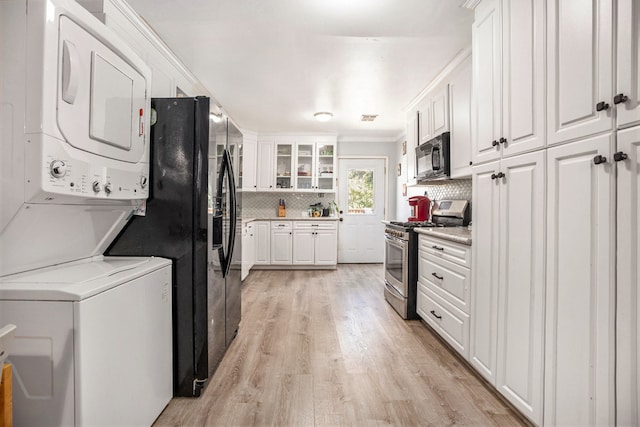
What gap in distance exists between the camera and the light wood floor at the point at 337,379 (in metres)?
1.59

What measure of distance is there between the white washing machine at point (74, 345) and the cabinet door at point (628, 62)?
1.92m

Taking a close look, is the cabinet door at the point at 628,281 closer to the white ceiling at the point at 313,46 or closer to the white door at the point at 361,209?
the white ceiling at the point at 313,46

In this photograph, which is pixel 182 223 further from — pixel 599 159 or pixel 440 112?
pixel 440 112

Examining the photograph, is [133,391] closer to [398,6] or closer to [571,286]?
A: [571,286]

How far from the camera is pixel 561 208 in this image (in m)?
1.26

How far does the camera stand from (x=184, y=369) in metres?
1.73

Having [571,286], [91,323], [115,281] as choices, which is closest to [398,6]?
[571,286]

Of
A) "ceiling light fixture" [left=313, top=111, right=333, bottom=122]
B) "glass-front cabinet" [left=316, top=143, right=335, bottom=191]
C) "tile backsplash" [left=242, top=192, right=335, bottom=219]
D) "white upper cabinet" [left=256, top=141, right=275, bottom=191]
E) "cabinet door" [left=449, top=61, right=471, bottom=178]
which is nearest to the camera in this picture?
"cabinet door" [left=449, top=61, right=471, bottom=178]

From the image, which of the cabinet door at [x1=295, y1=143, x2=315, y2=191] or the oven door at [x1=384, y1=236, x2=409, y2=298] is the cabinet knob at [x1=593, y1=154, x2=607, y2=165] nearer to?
the oven door at [x1=384, y1=236, x2=409, y2=298]

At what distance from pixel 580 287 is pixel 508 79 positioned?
3.51ft

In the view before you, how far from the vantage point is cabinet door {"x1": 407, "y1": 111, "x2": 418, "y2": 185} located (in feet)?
12.3

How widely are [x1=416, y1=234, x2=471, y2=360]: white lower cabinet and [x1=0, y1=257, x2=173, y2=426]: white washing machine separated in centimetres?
193

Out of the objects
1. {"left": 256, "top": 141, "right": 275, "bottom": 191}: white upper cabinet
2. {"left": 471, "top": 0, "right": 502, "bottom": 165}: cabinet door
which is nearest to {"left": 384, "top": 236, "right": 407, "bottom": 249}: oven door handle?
{"left": 471, "top": 0, "right": 502, "bottom": 165}: cabinet door

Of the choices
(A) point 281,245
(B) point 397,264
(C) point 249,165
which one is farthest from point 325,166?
(B) point 397,264
